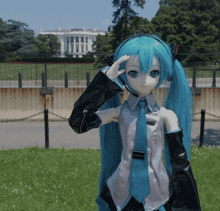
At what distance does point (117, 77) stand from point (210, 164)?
169 inches

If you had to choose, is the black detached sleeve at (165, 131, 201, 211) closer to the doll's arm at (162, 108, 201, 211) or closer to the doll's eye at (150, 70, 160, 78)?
the doll's arm at (162, 108, 201, 211)

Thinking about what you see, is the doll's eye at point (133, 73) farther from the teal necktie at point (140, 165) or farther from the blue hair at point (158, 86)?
the teal necktie at point (140, 165)

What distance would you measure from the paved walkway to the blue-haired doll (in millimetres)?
5743

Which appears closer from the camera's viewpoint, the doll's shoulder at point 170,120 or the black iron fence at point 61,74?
the doll's shoulder at point 170,120

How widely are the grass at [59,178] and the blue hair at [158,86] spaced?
99 centimetres

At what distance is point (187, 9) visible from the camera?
151 ft

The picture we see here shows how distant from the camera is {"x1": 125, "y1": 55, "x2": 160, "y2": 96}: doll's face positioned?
2.95 metres

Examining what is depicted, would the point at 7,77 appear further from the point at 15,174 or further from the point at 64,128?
the point at 15,174

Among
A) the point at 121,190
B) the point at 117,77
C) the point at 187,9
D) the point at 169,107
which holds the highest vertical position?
the point at 187,9

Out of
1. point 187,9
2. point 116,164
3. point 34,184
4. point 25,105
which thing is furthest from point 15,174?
point 187,9

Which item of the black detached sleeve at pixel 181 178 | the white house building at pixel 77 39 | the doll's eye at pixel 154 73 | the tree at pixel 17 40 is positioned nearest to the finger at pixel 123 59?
the doll's eye at pixel 154 73

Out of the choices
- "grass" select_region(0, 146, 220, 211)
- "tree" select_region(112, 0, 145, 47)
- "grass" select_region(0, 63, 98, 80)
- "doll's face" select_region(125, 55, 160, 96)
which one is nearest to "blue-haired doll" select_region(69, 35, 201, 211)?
"doll's face" select_region(125, 55, 160, 96)

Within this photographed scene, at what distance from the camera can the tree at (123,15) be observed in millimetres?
32500

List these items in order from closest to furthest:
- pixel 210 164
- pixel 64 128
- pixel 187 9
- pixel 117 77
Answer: pixel 117 77 < pixel 210 164 < pixel 64 128 < pixel 187 9
